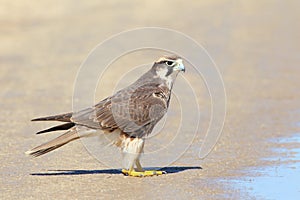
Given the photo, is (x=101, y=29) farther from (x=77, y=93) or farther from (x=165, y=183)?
(x=165, y=183)

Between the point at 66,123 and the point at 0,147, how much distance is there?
1468 mm

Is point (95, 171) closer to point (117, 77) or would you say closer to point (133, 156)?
point (133, 156)

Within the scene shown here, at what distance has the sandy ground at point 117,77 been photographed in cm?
764

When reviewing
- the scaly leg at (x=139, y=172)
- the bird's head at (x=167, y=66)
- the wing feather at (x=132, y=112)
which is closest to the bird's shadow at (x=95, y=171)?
the scaly leg at (x=139, y=172)

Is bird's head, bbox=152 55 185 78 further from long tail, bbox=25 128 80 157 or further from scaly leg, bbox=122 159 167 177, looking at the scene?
long tail, bbox=25 128 80 157

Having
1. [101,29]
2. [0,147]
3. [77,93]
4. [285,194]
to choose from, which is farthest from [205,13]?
[285,194]

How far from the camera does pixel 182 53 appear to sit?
15.8m

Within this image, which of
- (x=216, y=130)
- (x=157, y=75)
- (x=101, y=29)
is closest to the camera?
(x=157, y=75)

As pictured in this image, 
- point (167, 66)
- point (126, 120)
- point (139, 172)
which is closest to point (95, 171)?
point (139, 172)

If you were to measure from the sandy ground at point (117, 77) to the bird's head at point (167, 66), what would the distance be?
40.7 inches

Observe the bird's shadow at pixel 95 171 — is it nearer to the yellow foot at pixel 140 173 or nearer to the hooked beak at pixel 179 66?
the yellow foot at pixel 140 173

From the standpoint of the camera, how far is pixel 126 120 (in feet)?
25.9

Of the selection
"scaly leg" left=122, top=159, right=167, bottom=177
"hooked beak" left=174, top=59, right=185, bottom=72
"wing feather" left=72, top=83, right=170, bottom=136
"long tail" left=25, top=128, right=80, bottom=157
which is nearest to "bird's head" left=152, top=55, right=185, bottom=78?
"hooked beak" left=174, top=59, right=185, bottom=72

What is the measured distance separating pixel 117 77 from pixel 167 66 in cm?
571
